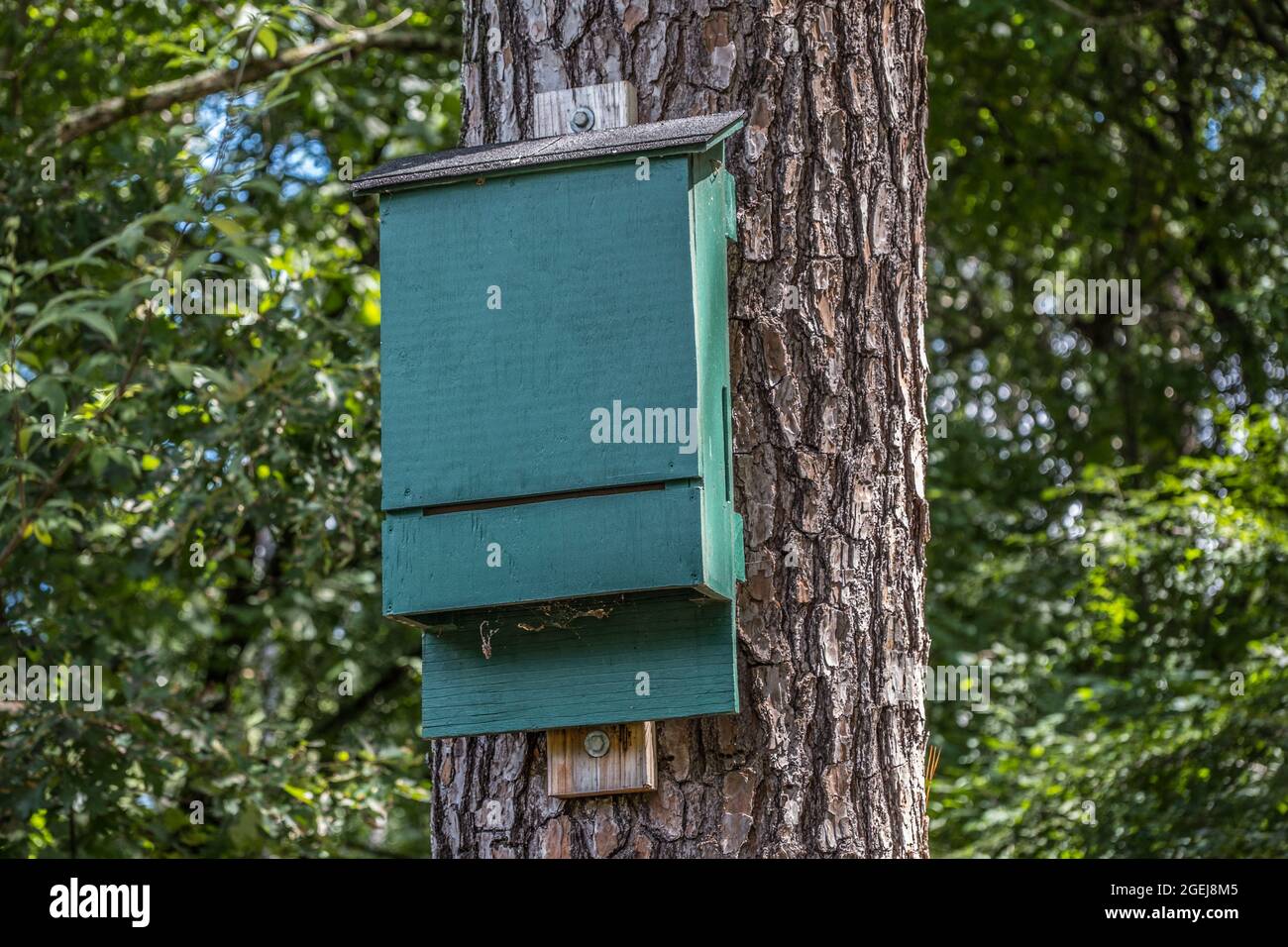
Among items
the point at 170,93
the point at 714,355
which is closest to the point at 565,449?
the point at 714,355

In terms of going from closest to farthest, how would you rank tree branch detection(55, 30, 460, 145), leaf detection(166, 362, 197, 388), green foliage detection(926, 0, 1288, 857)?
leaf detection(166, 362, 197, 388) → tree branch detection(55, 30, 460, 145) → green foliage detection(926, 0, 1288, 857)

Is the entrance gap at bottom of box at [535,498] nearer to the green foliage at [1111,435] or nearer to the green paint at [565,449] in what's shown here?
the green paint at [565,449]

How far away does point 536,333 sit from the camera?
224 cm

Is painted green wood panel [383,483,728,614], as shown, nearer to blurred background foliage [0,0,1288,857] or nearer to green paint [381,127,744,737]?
green paint [381,127,744,737]

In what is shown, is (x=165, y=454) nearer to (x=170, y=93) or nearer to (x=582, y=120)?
(x=170, y=93)

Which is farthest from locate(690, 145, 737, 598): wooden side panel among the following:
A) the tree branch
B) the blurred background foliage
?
the tree branch

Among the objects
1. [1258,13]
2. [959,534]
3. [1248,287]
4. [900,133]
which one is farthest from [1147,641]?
[900,133]

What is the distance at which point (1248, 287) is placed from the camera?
8.05m

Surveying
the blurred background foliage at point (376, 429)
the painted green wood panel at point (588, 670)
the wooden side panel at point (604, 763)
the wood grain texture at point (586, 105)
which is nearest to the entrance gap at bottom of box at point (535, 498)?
the painted green wood panel at point (588, 670)

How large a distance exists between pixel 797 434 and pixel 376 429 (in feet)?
9.70

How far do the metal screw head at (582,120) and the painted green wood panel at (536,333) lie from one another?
206 millimetres

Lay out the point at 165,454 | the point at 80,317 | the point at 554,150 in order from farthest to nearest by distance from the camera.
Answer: the point at 165,454 < the point at 80,317 < the point at 554,150

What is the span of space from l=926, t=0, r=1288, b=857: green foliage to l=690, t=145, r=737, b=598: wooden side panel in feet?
13.9

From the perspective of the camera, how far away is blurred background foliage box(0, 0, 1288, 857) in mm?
4812
